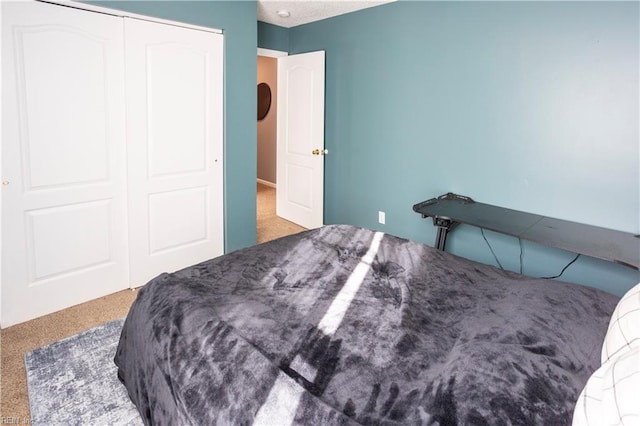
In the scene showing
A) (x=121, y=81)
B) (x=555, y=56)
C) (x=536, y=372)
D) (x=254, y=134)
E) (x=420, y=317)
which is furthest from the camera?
(x=254, y=134)

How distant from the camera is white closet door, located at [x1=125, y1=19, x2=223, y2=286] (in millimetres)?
2992

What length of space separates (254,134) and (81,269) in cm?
172

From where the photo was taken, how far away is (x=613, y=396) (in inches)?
Answer: 36.0

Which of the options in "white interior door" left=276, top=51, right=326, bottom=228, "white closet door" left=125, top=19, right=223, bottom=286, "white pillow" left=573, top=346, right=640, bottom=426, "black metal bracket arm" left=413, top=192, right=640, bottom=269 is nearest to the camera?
"white pillow" left=573, top=346, right=640, bottom=426

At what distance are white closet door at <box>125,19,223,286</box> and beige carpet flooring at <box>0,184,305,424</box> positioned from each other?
1.11ft

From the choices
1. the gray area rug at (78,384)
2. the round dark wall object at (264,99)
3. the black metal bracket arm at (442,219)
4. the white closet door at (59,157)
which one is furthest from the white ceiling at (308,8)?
the gray area rug at (78,384)

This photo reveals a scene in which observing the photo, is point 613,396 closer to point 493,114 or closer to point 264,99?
point 493,114

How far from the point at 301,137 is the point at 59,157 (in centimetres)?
249

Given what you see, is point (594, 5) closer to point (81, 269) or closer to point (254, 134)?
point (254, 134)

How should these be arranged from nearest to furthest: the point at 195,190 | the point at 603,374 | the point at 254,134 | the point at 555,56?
the point at 603,374, the point at 555,56, the point at 195,190, the point at 254,134

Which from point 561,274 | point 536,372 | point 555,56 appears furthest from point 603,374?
point 555,56

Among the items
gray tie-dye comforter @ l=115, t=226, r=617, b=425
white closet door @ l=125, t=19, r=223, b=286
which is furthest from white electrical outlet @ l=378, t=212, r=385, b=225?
gray tie-dye comforter @ l=115, t=226, r=617, b=425

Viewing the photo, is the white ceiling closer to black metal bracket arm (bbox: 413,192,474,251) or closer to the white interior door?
the white interior door

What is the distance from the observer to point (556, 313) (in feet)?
4.93
